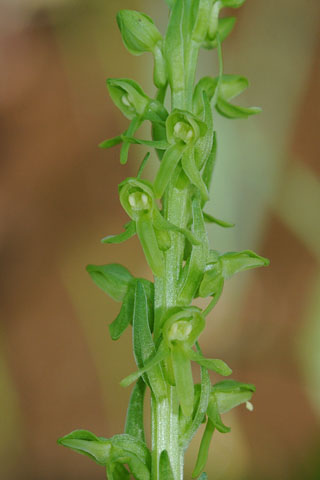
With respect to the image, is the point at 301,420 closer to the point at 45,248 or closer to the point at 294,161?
the point at 294,161

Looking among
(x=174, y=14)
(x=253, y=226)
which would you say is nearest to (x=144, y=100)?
(x=174, y=14)

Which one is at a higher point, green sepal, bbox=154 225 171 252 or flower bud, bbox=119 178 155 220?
flower bud, bbox=119 178 155 220

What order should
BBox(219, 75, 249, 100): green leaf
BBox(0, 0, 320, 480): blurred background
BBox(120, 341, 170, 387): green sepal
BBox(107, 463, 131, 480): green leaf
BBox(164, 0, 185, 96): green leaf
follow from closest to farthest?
BBox(120, 341, 170, 387): green sepal
BBox(107, 463, 131, 480): green leaf
BBox(164, 0, 185, 96): green leaf
BBox(219, 75, 249, 100): green leaf
BBox(0, 0, 320, 480): blurred background

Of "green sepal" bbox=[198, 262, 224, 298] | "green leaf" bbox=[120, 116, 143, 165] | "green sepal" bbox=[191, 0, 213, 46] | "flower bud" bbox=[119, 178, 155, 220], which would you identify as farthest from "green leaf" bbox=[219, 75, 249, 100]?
"green sepal" bbox=[198, 262, 224, 298]

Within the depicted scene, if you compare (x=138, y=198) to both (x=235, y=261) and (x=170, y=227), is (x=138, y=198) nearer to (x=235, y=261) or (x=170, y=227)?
(x=170, y=227)

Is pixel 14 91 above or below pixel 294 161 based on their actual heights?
above

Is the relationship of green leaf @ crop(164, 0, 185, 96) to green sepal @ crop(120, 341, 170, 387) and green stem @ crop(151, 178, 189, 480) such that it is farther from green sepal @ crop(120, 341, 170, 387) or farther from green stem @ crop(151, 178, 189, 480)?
green sepal @ crop(120, 341, 170, 387)

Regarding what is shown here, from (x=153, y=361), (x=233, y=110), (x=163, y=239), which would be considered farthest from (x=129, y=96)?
(x=153, y=361)

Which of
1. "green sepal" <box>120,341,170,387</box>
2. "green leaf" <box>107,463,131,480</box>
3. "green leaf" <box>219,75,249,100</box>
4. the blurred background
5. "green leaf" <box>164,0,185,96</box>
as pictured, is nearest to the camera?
"green sepal" <box>120,341,170,387</box>
